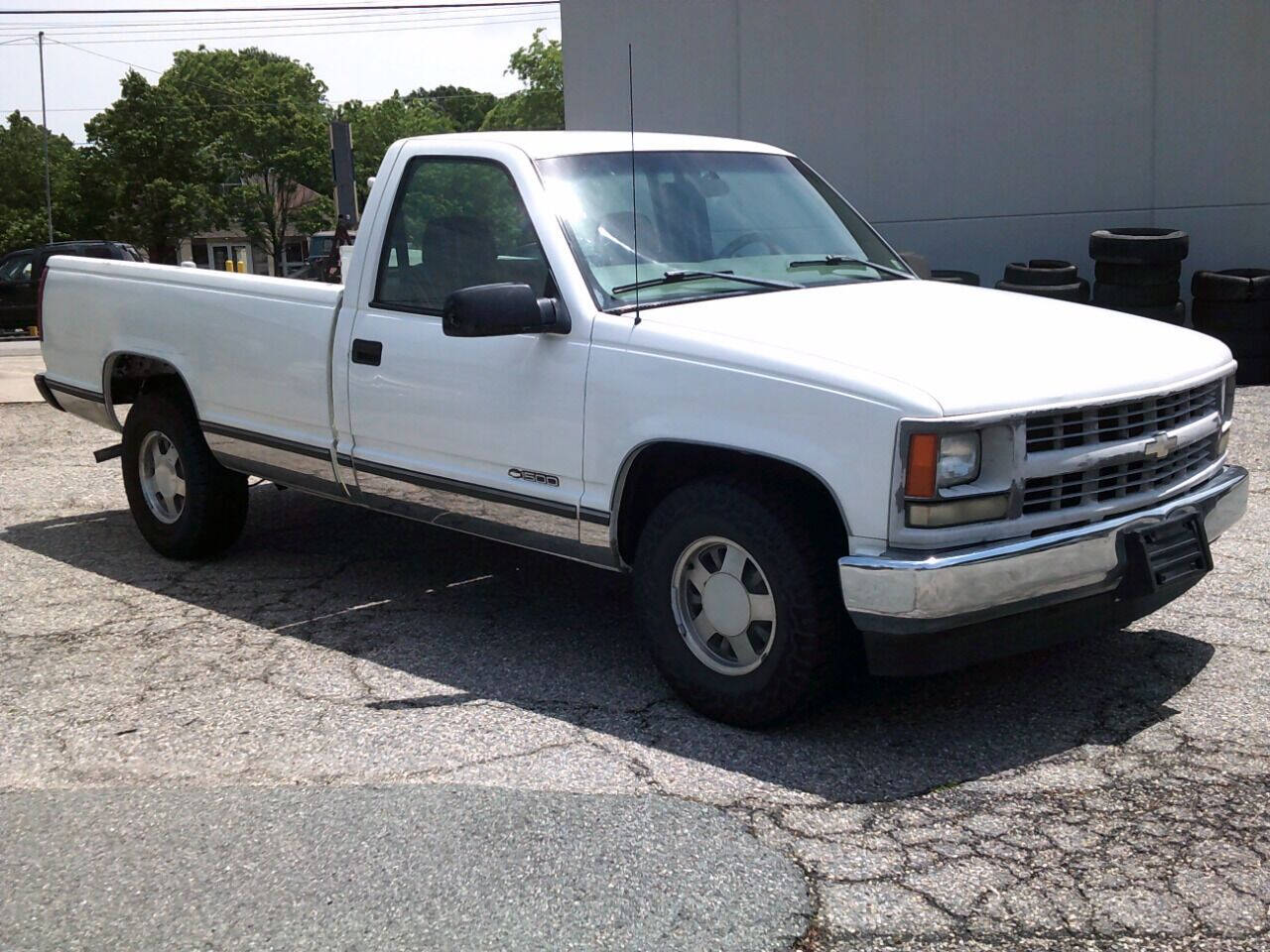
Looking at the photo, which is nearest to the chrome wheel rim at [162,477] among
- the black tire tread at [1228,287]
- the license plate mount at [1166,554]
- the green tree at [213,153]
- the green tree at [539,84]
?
the license plate mount at [1166,554]

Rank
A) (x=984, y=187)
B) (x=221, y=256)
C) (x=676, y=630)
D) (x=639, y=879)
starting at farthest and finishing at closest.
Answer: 1. (x=221, y=256)
2. (x=984, y=187)
3. (x=676, y=630)
4. (x=639, y=879)

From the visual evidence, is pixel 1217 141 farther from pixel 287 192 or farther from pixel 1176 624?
pixel 287 192

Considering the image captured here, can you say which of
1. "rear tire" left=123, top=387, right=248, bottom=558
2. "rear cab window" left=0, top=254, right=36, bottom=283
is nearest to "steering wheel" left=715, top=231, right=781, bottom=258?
"rear tire" left=123, top=387, right=248, bottom=558

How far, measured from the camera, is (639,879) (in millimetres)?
3592

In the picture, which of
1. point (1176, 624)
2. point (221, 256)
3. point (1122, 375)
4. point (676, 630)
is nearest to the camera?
point (1122, 375)

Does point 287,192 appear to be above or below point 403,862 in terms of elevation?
above

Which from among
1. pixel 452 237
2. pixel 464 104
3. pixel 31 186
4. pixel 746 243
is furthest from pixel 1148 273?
pixel 464 104

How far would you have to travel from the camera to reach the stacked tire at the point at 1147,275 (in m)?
12.7

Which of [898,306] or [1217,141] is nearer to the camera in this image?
[898,306]

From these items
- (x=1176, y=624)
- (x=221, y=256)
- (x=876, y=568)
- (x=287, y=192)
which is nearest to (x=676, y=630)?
(x=876, y=568)

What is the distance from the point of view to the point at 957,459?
4.04 metres

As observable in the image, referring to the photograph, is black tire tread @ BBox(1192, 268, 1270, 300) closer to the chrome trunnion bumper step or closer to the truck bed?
the chrome trunnion bumper step

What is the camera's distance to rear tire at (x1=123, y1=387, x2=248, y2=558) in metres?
6.78

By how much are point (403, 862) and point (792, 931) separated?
1043 millimetres
